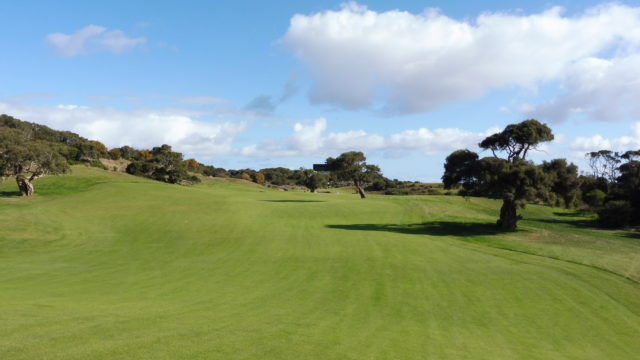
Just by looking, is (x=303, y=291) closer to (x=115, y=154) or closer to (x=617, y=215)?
(x=617, y=215)

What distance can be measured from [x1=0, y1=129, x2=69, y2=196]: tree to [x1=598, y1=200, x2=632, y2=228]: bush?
243 ft

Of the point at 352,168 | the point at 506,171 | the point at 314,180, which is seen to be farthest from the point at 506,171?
the point at 314,180

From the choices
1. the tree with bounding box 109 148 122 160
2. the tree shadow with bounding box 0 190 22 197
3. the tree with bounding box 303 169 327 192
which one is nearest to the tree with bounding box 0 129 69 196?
the tree shadow with bounding box 0 190 22 197

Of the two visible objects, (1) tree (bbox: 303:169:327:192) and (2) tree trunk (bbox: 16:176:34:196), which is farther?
(1) tree (bbox: 303:169:327:192)

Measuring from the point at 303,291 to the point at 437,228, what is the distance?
30.9 meters

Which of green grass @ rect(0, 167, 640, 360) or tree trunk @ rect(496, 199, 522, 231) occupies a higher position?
tree trunk @ rect(496, 199, 522, 231)

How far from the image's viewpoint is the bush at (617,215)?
55.1 metres

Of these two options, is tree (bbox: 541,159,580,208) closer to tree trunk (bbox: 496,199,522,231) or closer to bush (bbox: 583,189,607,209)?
tree trunk (bbox: 496,199,522,231)

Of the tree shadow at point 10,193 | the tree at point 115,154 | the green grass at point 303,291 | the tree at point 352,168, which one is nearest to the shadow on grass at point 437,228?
the green grass at point 303,291

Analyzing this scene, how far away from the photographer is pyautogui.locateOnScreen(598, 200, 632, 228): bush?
55.1 m

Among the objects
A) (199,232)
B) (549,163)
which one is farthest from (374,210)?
(199,232)

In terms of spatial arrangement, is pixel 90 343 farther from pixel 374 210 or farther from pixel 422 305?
pixel 374 210

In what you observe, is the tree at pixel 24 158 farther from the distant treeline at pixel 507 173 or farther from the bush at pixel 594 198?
the bush at pixel 594 198

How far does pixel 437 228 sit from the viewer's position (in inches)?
1823
